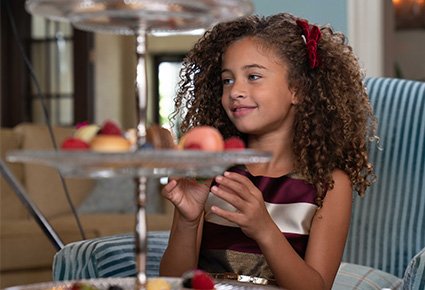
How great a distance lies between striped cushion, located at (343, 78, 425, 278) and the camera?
1.82 metres

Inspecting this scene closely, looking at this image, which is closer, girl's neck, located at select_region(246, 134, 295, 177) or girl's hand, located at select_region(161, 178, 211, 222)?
girl's hand, located at select_region(161, 178, 211, 222)

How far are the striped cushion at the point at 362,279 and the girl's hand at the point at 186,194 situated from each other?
1.88 ft

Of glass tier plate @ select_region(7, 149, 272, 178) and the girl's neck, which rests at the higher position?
glass tier plate @ select_region(7, 149, 272, 178)

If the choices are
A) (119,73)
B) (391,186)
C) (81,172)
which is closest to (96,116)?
(119,73)

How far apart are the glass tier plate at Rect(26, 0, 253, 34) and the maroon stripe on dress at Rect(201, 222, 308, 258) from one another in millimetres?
719

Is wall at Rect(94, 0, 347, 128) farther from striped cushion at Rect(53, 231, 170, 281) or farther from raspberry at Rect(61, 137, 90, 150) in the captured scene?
raspberry at Rect(61, 137, 90, 150)

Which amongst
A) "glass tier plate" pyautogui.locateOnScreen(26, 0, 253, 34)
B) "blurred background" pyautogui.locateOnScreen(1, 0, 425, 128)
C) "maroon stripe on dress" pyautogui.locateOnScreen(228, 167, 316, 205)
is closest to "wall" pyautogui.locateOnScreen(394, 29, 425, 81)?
"blurred background" pyautogui.locateOnScreen(1, 0, 425, 128)

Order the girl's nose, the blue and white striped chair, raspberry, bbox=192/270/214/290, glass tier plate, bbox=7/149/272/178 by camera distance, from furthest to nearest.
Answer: the blue and white striped chair, the girl's nose, raspberry, bbox=192/270/214/290, glass tier plate, bbox=7/149/272/178

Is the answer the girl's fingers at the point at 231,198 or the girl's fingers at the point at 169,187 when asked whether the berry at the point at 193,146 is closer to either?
the girl's fingers at the point at 231,198

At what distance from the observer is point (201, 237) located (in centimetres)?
152

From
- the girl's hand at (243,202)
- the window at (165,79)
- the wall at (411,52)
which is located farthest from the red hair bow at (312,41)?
the window at (165,79)

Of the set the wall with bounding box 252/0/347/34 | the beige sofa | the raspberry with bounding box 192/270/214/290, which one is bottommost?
the beige sofa

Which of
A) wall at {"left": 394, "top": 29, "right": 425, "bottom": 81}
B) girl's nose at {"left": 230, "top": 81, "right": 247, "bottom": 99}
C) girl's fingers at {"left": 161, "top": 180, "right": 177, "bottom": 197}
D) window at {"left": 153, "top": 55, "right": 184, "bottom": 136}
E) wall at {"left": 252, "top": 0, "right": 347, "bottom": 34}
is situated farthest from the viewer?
window at {"left": 153, "top": 55, "right": 184, "bottom": 136}

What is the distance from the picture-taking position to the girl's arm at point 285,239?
3.35 feet
